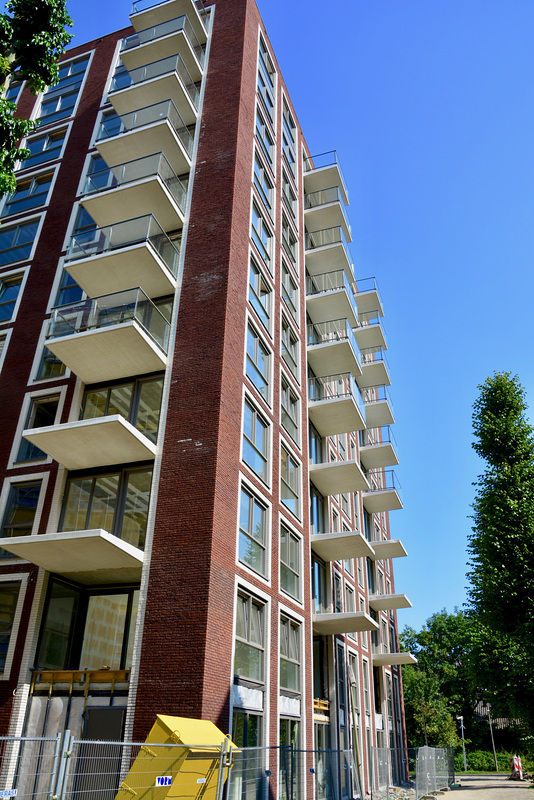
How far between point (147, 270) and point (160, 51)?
11.0m

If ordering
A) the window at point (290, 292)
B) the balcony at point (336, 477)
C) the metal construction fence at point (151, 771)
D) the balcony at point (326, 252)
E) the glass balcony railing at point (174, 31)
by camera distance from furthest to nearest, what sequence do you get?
the balcony at point (326, 252) < the window at point (290, 292) < the balcony at point (336, 477) < the glass balcony railing at point (174, 31) < the metal construction fence at point (151, 771)

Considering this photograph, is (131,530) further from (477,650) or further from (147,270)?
(477,650)

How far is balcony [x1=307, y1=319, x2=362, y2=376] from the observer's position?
2739 centimetres

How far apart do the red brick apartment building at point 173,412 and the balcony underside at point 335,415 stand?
0.09 m

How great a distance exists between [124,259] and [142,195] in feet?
9.04

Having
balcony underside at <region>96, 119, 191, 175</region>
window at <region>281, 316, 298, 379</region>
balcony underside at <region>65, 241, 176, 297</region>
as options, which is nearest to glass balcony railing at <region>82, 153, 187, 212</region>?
balcony underside at <region>96, 119, 191, 175</region>

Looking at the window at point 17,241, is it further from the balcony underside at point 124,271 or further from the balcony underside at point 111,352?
the balcony underside at point 111,352

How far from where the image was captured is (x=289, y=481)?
2228 cm

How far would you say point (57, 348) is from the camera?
1739 centimetres

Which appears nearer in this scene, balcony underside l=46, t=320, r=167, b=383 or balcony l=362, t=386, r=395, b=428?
balcony underside l=46, t=320, r=167, b=383

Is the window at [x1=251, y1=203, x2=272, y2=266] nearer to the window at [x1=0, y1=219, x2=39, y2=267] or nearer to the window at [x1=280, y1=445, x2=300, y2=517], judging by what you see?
the window at [x1=280, y1=445, x2=300, y2=517]

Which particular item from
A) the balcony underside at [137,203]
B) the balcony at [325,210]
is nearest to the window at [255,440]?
the balcony underside at [137,203]

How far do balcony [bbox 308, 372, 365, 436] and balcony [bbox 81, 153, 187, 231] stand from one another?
32.3 feet

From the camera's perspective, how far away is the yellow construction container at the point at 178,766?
30.5 feet
